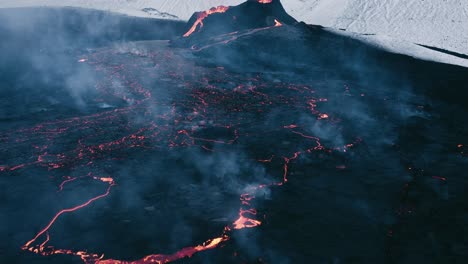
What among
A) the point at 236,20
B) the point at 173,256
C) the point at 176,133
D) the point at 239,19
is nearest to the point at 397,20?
the point at 239,19

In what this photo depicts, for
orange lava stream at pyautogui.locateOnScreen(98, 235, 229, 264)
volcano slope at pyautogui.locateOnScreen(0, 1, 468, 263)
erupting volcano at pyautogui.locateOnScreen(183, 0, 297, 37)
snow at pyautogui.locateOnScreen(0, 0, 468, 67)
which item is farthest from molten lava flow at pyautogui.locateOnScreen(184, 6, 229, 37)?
orange lava stream at pyautogui.locateOnScreen(98, 235, 229, 264)

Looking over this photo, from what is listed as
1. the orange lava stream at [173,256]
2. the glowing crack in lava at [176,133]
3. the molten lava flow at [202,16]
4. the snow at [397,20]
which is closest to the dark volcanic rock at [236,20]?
the molten lava flow at [202,16]

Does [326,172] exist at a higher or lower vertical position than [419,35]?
lower

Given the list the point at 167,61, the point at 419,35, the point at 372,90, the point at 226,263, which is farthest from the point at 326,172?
the point at 419,35

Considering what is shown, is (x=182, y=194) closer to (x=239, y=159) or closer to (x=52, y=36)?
(x=239, y=159)

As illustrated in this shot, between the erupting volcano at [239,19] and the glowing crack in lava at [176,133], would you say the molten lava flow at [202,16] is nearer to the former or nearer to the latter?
the erupting volcano at [239,19]

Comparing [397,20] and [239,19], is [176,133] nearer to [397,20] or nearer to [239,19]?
[239,19]
